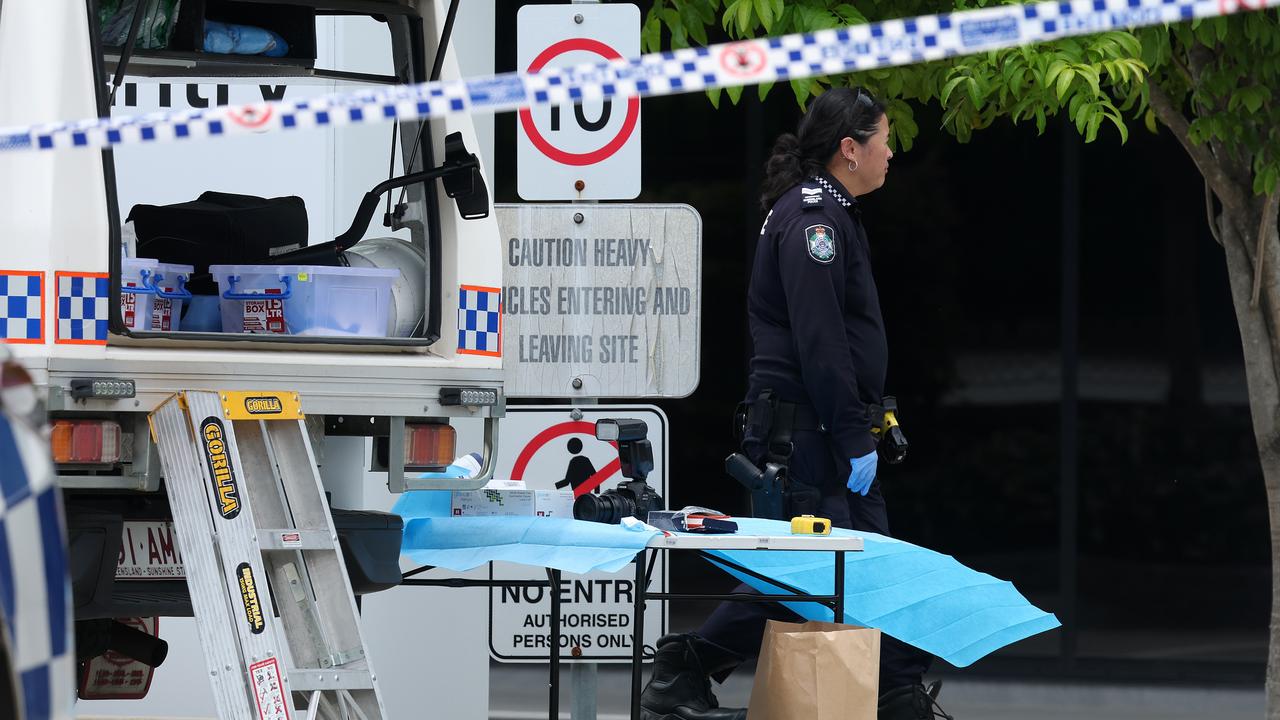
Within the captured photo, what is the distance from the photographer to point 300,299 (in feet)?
16.6

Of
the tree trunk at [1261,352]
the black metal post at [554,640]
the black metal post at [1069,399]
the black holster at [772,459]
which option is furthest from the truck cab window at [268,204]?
the black metal post at [1069,399]

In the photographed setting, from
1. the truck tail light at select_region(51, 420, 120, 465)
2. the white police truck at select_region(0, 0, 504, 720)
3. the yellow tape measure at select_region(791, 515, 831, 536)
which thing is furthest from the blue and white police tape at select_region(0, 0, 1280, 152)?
the yellow tape measure at select_region(791, 515, 831, 536)

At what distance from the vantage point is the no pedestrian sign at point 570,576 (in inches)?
225

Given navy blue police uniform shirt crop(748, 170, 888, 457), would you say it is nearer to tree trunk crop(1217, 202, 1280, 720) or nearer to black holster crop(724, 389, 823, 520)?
black holster crop(724, 389, 823, 520)

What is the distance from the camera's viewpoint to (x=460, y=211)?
523 cm

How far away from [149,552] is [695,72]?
227cm

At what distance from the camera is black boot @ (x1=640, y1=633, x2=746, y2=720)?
215 inches

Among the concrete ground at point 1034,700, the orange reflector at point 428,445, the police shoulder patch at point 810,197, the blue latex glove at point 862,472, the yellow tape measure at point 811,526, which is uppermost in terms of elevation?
the police shoulder patch at point 810,197

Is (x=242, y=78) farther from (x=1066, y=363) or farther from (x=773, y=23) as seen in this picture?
(x=1066, y=363)

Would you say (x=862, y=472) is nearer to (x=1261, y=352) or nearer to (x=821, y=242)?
(x=821, y=242)

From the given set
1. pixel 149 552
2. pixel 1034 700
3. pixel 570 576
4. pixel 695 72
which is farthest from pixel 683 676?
pixel 1034 700

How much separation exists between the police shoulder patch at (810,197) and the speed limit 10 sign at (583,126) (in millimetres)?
549

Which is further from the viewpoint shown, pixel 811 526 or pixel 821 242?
pixel 821 242

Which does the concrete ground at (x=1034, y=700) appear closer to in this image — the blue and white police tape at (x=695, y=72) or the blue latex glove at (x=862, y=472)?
the blue latex glove at (x=862, y=472)
